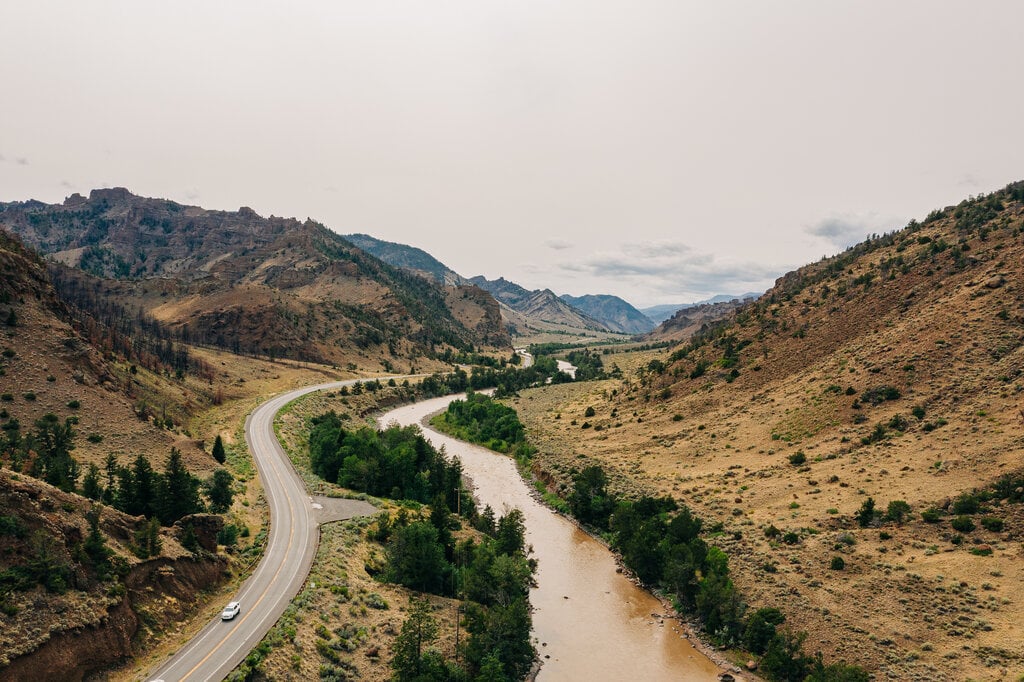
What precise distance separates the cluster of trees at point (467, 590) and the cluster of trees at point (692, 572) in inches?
405

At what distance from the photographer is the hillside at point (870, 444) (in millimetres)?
34219

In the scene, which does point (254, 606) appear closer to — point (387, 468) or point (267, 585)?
point (267, 585)

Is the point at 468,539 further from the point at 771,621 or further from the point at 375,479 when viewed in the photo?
the point at 771,621

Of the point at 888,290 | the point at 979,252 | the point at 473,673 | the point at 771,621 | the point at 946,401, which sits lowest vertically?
the point at 473,673

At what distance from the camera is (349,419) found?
97938 mm

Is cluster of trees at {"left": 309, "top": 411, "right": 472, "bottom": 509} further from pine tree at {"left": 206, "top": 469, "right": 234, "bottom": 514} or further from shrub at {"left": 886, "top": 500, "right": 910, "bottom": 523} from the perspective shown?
shrub at {"left": 886, "top": 500, "right": 910, "bottom": 523}

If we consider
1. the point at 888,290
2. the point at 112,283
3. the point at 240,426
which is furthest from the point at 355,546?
the point at 112,283

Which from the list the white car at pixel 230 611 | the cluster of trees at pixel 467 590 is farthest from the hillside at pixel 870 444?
the white car at pixel 230 611

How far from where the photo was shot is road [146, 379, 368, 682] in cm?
2648

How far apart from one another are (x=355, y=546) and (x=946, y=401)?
6070 centimetres

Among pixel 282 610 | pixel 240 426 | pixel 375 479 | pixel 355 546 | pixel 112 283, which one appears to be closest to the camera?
pixel 282 610

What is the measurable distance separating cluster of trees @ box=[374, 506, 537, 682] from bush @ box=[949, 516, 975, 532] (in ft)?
109

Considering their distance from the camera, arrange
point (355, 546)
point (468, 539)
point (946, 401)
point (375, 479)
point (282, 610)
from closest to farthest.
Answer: point (282, 610), point (355, 546), point (468, 539), point (946, 401), point (375, 479)

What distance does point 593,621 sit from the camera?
41.1 m
